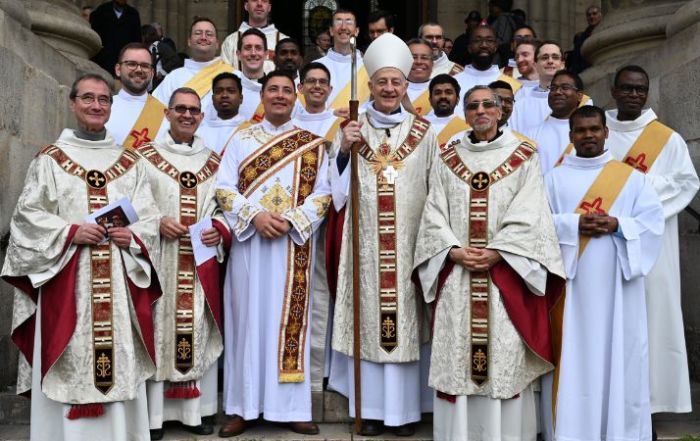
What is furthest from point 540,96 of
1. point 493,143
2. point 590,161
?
point 493,143

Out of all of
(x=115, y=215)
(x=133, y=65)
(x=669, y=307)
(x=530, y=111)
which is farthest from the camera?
(x=530, y=111)

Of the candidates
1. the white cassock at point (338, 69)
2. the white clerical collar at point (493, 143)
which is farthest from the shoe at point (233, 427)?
the white cassock at point (338, 69)

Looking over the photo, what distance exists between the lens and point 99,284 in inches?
228

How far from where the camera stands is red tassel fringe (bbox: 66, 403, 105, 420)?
5727 mm

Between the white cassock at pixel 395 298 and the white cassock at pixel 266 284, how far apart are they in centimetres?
23

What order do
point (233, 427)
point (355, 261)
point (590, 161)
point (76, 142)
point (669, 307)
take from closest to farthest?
1. point (76, 142)
2. point (355, 261)
3. point (590, 161)
4. point (233, 427)
5. point (669, 307)

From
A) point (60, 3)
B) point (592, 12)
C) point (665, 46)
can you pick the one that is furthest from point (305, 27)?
point (665, 46)

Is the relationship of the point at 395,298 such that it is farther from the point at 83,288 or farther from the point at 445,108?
the point at 83,288

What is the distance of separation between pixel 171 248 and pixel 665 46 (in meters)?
3.98

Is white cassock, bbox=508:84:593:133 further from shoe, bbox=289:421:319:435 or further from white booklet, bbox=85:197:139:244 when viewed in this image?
white booklet, bbox=85:197:139:244

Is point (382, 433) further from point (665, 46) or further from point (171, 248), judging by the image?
point (665, 46)

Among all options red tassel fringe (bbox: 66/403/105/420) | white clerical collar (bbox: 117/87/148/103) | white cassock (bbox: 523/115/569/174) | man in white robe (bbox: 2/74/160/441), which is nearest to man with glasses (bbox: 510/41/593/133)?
white cassock (bbox: 523/115/569/174)

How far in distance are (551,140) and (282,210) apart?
1.92m

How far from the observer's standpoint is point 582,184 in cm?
618
